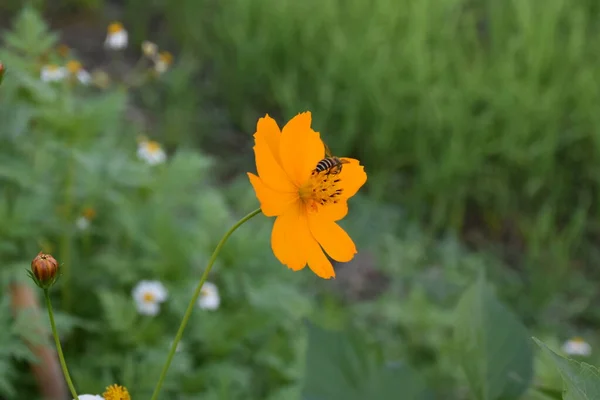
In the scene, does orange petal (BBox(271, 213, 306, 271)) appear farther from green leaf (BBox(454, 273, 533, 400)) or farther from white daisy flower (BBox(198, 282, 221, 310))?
white daisy flower (BBox(198, 282, 221, 310))

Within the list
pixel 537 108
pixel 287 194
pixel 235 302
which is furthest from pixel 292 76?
pixel 287 194

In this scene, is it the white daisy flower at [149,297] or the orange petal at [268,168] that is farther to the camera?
the white daisy flower at [149,297]

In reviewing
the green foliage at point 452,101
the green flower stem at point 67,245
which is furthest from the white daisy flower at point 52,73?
the green foliage at point 452,101

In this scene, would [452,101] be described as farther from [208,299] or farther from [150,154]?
[208,299]

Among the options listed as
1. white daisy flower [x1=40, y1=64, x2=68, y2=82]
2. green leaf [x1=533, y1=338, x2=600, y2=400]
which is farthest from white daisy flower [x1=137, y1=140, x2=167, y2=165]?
green leaf [x1=533, y1=338, x2=600, y2=400]

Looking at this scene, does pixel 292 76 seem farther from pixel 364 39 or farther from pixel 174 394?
pixel 174 394

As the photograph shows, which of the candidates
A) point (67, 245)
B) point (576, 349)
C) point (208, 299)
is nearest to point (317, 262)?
point (208, 299)

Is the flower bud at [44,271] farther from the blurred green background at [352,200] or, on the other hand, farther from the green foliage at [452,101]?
the green foliage at [452,101]
